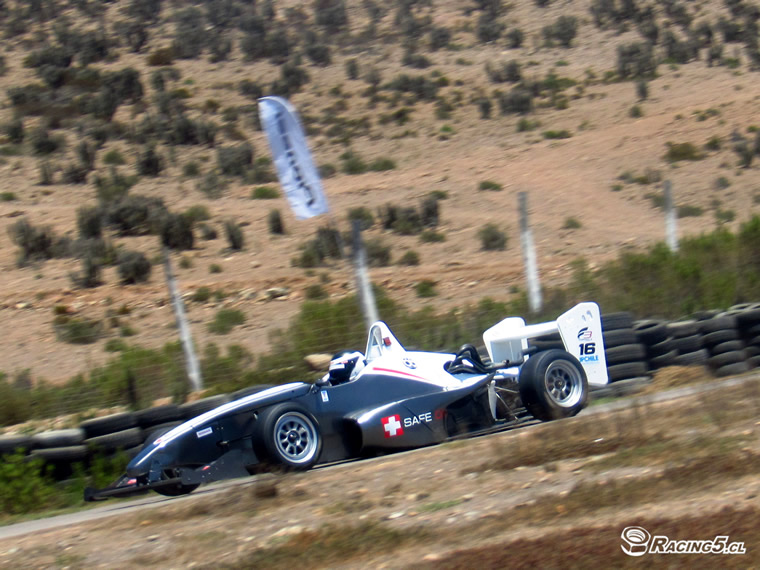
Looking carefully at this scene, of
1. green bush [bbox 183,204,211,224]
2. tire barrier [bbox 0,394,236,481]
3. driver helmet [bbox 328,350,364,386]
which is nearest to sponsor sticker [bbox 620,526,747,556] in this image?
Result: driver helmet [bbox 328,350,364,386]

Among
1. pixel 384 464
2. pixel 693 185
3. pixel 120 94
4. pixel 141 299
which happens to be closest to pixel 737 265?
pixel 384 464

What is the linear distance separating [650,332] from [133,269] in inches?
541

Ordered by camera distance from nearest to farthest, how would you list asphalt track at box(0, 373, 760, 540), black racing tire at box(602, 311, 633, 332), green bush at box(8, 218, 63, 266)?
asphalt track at box(0, 373, 760, 540) < black racing tire at box(602, 311, 633, 332) < green bush at box(8, 218, 63, 266)

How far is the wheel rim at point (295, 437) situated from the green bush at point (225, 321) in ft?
35.0

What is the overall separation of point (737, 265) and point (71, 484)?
10.3 meters

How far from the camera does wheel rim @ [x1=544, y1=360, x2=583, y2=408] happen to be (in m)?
9.39

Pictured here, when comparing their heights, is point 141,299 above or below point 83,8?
below

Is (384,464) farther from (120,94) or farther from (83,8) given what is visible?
(83,8)

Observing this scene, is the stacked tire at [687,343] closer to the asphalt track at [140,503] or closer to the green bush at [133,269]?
the asphalt track at [140,503]

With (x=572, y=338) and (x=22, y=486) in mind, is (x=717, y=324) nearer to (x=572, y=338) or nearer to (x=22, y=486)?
(x=572, y=338)

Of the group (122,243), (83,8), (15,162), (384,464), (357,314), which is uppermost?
(83,8)

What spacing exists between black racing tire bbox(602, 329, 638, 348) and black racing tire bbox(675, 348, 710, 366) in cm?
71

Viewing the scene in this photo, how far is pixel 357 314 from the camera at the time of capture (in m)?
12.3

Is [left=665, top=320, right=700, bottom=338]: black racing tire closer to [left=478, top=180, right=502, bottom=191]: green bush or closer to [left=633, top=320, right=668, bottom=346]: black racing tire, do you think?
[left=633, top=320, right=668, bottom=346]: black racing tire
